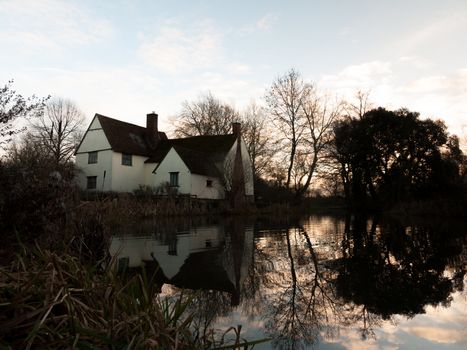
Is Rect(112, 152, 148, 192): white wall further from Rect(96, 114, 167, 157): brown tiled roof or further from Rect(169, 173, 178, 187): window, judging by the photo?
Rect(169, 173, 178, 187): window

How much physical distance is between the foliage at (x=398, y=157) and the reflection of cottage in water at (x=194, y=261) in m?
25.7

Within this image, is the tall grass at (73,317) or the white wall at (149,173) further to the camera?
the white wall at (149,173)

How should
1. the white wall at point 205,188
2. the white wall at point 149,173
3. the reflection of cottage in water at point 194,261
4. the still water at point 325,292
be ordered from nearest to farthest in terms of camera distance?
1. the still water at point 325,292
2. the reflection of cottage in water at point 194,261
3. the white wall at point 205,188
4. the white wall at point 149,173

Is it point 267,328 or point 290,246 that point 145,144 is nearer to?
point 290,246

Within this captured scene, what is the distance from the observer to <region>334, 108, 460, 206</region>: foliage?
30.6 meters

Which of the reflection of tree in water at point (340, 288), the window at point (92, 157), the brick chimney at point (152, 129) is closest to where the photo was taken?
the reflection of tree in water at point (340, 288)

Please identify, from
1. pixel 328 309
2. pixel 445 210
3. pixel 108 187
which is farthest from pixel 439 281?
pixel 108 187

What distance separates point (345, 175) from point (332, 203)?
23965 millimetres

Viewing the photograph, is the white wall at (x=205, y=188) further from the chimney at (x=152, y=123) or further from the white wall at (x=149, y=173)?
the chimney at (x=152, y=123)

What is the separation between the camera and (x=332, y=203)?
6156cm

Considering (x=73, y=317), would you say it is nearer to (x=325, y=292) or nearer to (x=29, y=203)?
(x=29, y=203)

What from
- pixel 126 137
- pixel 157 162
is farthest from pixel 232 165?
pixel 126 137

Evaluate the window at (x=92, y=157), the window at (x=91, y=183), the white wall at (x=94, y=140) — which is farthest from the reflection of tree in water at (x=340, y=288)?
the window at (x=92, y=157)

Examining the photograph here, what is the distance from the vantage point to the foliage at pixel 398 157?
30562mm
